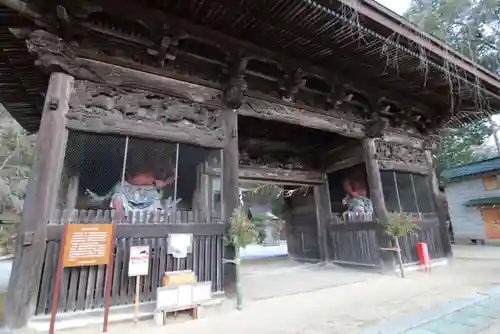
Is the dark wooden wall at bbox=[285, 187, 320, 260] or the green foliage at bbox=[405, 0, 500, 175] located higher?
the green foliage at bbox=[405, 0, 500, 175]

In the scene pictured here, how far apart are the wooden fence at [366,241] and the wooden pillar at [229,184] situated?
142 inches

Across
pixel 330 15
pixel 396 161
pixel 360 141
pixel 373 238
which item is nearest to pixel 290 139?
pixel 360 141

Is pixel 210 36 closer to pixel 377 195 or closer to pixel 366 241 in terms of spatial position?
pixel 377 195

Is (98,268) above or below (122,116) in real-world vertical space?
below

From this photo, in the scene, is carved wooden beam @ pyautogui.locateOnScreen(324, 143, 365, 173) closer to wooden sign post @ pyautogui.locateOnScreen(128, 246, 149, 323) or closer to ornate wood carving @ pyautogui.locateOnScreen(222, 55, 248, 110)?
ornate wood carving @ pyautogui.locateOnScreen(222, 55, 248, 110)

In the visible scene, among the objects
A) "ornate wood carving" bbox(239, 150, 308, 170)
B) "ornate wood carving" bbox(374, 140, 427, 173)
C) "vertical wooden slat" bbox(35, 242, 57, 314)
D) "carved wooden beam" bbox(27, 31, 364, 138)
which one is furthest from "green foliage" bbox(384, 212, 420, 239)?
"vertical wooden slat" bbox(35, 242, 57, 314)

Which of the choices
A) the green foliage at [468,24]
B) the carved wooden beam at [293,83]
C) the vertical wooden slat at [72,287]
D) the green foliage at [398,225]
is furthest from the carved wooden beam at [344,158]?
the vertical wooden slat at [72,287]

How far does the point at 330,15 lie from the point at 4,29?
4.16 meters

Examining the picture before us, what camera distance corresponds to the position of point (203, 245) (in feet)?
12.1

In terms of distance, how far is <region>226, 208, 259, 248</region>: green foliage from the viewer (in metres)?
3.58

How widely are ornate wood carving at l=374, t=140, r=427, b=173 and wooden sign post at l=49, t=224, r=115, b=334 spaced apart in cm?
554

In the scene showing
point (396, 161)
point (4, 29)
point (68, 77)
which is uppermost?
point (4, 29)

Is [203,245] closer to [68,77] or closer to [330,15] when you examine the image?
[68,77]

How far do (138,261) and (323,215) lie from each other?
553 centimetres
